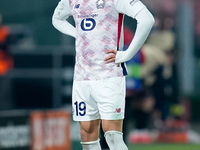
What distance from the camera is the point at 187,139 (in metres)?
13.6

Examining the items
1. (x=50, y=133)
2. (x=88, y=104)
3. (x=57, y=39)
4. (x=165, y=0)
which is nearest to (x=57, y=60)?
(x=57, y=39)

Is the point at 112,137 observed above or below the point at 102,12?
below

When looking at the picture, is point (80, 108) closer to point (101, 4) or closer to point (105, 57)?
→ point (105, 57)

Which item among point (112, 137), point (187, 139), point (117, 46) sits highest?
point (117, 46)

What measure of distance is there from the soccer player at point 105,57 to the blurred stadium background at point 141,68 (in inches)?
205

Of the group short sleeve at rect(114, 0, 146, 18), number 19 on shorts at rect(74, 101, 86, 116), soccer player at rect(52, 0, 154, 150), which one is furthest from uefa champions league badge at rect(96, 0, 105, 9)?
number 19 on shorts at rect(74, 101, 86, 116)

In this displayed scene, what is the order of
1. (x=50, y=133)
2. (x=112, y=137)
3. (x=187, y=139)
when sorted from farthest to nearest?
(x=187, y=139) < (x=50, y=133) < (x=112, y=137)

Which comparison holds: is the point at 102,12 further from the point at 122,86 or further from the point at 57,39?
the point at 57,39

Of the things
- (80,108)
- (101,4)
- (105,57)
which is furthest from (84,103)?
(101,4)

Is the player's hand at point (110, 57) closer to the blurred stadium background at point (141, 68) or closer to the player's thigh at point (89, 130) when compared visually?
the player's thigh at point (89, 130)

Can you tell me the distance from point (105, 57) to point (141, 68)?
580 cm

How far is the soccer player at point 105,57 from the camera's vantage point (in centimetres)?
707

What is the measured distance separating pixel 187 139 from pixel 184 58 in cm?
252

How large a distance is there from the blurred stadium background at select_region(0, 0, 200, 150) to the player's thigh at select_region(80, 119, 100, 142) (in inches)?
199
